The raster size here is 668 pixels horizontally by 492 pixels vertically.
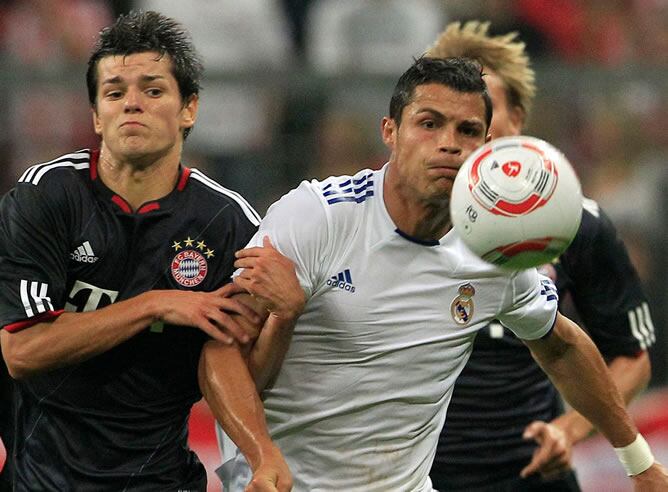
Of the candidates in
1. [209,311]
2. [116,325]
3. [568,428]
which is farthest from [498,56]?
[116,325]

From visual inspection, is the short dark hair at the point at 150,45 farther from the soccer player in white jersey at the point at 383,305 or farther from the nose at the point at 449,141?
the nose at the point at 449,141

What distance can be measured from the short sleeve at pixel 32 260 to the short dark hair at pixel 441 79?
118 cm

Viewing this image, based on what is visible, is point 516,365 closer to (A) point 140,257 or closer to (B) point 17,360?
(A) point 140,257

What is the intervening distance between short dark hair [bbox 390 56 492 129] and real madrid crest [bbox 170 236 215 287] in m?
0.79

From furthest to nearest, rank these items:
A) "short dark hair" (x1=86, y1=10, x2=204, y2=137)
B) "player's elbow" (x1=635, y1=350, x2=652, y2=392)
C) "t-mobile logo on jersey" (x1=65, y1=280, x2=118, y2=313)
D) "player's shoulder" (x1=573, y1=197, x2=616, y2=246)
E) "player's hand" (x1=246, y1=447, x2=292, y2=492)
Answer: "player's elbow" (x1=635, y1=350, x2=652, y2=392)
"player's shoulder" (x1=573, y1=197, x2=616, y2=246)
"short dark hair" (x1=86, y1=10, x2=204, y2=137)
"t-mobile logo on jersey" (x1=65, y1=280, x2=118, y2=313)
"player's hand" (x1=246, y1=447, x2=292, y2=492)

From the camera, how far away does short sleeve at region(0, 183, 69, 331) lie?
15.4 ft

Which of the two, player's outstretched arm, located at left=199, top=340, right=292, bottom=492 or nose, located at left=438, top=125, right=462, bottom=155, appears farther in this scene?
nose, located at left=438, top=125, right=462, bottom=155

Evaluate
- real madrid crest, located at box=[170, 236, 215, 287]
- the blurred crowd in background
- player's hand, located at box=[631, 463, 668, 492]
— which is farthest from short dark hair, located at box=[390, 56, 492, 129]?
the blurred crowd in background

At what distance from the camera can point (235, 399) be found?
469 centimetres

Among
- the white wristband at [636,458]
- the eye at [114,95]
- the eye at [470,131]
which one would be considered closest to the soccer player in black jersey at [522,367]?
the white wristband at [636,458]

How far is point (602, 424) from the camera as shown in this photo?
5305 mm

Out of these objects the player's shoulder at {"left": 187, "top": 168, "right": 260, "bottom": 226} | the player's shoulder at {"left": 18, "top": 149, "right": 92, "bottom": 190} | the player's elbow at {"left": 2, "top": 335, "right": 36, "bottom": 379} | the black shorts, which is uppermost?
the player's shoulder at {"left": 18, "top": 149, "right": 92, "bottom": 190}

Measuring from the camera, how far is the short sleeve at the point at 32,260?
4.70 m

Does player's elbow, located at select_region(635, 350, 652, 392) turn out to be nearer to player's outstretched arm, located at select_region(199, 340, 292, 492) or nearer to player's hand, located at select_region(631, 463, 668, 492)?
player's hand, located at select_region(631, 463, 668, 492)
